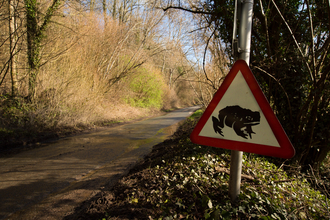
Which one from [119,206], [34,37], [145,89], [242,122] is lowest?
[119,206]

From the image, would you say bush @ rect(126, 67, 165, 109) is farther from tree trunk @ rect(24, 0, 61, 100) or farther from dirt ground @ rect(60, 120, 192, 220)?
dirt ground @ rect(60, 120, 192, 220)

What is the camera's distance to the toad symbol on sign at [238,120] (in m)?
1.88

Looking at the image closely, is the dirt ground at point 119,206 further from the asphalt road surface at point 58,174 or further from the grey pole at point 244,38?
the grey pole at point 244,38

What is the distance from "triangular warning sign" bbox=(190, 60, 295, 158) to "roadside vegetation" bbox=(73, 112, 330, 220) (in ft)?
2.68

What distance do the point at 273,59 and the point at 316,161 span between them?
8.12ft

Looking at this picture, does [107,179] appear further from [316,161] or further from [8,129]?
[8,129]

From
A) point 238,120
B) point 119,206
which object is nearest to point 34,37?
point 119,206

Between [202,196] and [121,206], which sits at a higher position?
[202,196]

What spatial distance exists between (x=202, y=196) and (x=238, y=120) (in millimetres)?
1237

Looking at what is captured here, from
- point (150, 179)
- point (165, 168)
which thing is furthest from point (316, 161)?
point (150, 179)

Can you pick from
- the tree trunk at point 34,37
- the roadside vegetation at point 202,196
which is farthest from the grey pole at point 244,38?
the tree trunk at point 34,37

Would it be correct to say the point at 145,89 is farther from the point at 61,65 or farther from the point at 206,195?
the point at 206,195

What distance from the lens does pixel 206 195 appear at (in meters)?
2.51

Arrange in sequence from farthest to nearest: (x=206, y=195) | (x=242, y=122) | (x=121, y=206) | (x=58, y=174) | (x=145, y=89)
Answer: (x=145, y=89)
(x=58, y=174)
(x=121, y=206)
(x=206, y=195)
(x=242, y=122)
